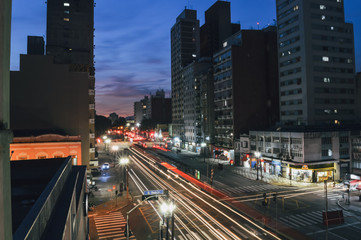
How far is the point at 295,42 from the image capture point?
67.2m

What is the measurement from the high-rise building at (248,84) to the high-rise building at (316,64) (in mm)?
7069

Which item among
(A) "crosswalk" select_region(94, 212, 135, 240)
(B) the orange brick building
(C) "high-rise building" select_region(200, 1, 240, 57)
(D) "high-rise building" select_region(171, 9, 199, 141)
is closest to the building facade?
(A) "crosswalk" select_region(94, 212, 135, 240)

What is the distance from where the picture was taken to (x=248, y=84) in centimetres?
7612

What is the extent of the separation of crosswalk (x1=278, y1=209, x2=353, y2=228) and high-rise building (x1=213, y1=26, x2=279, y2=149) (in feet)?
141

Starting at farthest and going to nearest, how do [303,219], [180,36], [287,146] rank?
[180,36] → [287,146] → [303,219]

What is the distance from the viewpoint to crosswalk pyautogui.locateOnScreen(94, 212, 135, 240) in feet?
83.9

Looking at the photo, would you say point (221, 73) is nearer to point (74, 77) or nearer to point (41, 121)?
point (74, 77)

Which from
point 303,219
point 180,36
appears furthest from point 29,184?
point 180,36

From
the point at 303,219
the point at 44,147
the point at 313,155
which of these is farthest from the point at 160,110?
the point at 303,219

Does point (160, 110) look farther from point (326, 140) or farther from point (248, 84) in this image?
point (326, 140)

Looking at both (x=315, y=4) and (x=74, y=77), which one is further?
(x=315, y=4)

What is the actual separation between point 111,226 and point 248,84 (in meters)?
60.8

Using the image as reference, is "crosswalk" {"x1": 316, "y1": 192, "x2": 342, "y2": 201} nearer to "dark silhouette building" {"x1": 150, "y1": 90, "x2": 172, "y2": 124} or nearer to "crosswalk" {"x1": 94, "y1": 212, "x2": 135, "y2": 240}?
"crosswalk" {"x1": 94, "y1": 212, "x2": 135, "y2": 240}

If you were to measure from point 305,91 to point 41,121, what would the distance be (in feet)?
209
